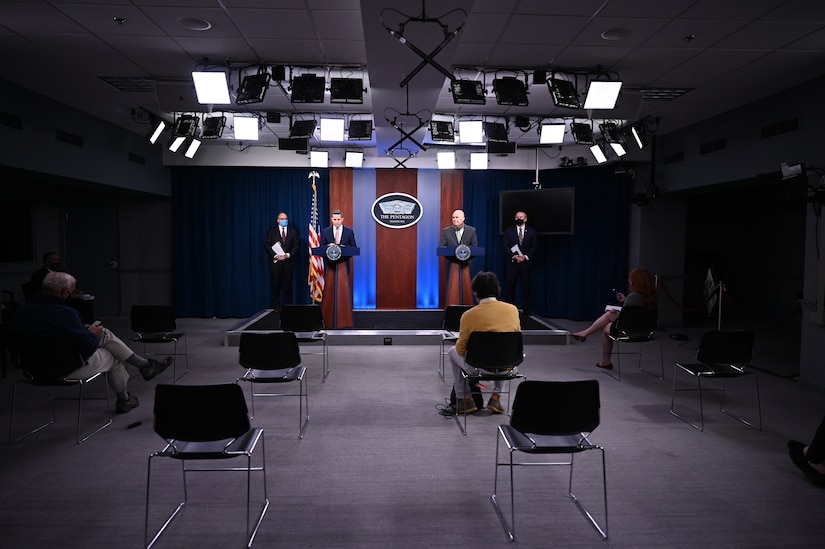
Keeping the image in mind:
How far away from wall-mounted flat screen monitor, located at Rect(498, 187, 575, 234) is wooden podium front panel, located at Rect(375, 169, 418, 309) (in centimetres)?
175

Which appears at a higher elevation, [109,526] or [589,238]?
[589,238]

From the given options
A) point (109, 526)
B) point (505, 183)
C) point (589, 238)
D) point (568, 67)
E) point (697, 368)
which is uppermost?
point (568, 67)

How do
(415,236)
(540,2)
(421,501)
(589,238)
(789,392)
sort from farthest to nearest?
(415,236), (589,238), (789,392), (540,2), (421,501)

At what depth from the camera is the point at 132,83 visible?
20.0ft

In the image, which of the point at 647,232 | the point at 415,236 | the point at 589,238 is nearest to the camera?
the point at 647,232

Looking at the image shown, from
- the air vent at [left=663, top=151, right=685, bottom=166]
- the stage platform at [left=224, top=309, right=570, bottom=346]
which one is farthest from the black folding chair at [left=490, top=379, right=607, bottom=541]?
the air vent at [left=663, top=151, right=685, bottom=166]

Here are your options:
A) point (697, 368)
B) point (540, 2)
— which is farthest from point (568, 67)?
point (697, 368)

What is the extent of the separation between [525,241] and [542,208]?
0.73 metres

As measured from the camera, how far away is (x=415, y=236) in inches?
418

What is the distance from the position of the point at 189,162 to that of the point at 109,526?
8.56 metres

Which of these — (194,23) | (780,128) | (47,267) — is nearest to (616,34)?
(780,128)

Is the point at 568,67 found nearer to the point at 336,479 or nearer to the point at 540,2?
the point at 540,2

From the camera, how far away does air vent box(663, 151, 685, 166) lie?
8156 millimetres

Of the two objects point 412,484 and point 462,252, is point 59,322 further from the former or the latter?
point 462,252
